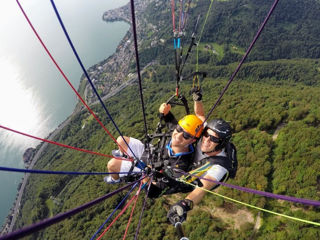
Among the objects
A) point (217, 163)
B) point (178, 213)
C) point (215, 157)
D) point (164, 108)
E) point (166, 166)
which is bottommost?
point (178, 213)

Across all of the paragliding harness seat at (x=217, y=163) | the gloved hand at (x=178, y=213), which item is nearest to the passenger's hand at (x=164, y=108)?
the paragliding harness seat at (x=217, y=163)

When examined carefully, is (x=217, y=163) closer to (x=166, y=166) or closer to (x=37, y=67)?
(x=166, y=166)

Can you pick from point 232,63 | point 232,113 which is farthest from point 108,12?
point 232,113

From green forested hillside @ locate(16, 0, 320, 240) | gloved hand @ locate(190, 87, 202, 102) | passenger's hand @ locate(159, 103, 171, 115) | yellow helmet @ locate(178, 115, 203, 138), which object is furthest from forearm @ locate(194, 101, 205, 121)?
green forested hillside @ locate(16, 0, 320, 240)

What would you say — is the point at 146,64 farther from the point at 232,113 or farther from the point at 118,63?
the point at 232,113

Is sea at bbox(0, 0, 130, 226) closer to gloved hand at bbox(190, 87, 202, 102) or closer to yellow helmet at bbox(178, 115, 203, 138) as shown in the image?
gloved hand at bbox(190, 87, 202, 102)

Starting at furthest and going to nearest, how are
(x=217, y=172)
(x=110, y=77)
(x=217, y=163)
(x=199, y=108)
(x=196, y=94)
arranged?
(x=110, y=77), (x=199, y=108), (x=196, y=94), (x=217, y=163), (x=217, y=172)

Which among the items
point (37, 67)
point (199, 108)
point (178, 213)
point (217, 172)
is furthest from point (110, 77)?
point (178, 213)
